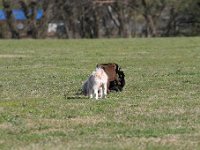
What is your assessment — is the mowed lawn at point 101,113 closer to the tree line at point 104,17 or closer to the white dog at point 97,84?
the white dog at point 97,84

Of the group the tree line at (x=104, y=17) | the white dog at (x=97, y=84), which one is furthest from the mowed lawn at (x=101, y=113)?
the tree line at (x=104, y=17)

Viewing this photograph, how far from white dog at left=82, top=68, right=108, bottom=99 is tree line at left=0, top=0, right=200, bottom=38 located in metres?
47.3

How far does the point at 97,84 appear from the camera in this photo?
12.5 metres

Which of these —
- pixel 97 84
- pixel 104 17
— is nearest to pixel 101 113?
pixel 97 84

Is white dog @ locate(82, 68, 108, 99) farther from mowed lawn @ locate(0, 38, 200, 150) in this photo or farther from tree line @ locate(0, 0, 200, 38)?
tree line @ locate(0, 0, 200, 38)

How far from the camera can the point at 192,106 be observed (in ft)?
38.6

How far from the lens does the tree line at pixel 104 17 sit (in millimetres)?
61375

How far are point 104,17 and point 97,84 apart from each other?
6039cm

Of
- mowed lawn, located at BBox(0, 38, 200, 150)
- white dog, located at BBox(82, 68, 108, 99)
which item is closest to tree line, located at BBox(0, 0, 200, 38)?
mowed lawn, located at BBox(0, 38, 200, 150)

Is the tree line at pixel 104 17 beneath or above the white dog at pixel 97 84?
above

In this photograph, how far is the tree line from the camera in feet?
201

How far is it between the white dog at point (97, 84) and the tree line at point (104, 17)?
47.3 metres

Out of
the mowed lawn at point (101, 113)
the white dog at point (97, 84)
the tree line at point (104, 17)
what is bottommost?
the mowed lawn at point (101, 113)

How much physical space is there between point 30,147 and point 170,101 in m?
4.72
